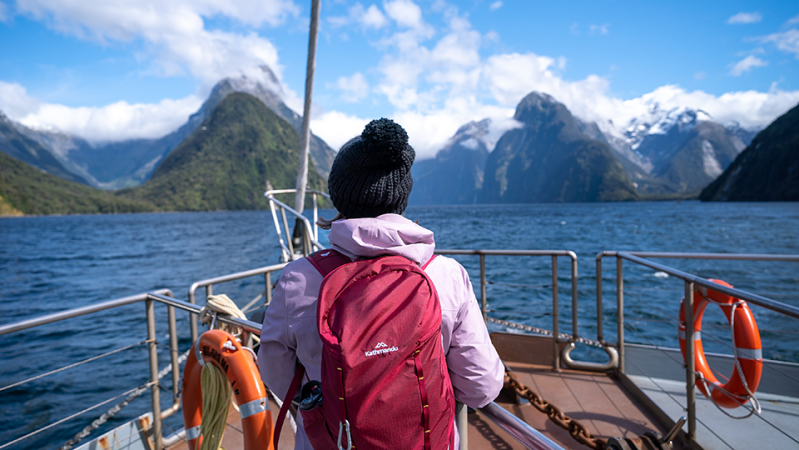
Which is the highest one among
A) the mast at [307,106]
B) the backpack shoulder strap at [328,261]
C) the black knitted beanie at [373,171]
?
the mast at [307,106]

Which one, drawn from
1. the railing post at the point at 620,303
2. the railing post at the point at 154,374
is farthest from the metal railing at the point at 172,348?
the railing post at the point at 620,303

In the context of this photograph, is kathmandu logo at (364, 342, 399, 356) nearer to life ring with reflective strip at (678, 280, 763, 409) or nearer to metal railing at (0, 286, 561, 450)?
metal railing at (0, 286, 561, 450)

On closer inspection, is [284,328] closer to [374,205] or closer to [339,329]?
[339,329]

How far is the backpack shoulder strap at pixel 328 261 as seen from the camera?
1.03 m

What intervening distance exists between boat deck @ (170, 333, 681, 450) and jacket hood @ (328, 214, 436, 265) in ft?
7.21

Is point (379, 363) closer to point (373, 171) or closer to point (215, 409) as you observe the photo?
point (373, 171)

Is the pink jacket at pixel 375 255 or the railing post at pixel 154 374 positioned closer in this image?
the pink jacket at pixel 375 255

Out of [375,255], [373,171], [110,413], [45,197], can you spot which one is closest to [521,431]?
[375,255]

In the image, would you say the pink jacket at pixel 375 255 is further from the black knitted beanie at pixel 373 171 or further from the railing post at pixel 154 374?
the railing post at pixel 154 374

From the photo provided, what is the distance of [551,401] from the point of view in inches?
131

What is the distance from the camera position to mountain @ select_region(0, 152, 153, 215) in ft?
323

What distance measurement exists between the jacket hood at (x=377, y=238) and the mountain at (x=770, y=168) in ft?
331

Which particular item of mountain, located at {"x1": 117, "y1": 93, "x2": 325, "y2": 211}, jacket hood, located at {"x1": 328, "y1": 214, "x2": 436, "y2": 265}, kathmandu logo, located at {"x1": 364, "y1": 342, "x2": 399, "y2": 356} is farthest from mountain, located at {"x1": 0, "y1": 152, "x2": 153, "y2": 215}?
kathmandu logo, located at {"x1": 364, "y1": 342, "x2": 399, "y2": 356}

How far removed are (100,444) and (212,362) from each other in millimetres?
1566
